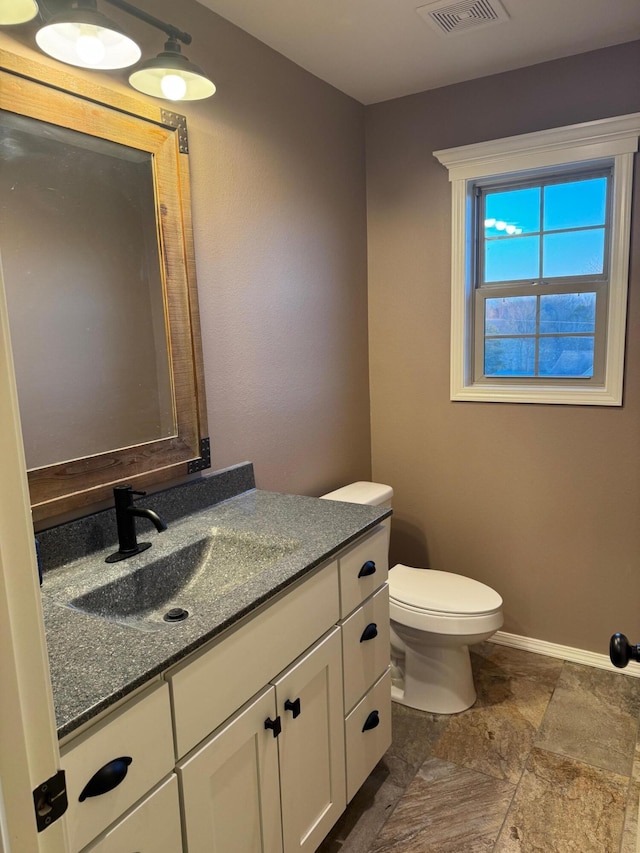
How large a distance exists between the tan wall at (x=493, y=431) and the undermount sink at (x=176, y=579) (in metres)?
1.38

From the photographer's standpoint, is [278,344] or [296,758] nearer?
[296,758]

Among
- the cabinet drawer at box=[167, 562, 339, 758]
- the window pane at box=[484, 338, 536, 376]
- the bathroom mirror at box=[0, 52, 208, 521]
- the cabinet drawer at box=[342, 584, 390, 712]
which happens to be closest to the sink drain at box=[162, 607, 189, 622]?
the cabinet drawer at box=[167, 562, 339, 758]

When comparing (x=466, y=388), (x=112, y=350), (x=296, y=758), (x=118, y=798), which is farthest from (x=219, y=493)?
(x=466, y=388)

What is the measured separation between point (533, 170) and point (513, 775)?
2.22 m

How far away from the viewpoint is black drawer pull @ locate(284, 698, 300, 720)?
4.52 ft

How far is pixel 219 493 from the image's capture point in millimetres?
1938

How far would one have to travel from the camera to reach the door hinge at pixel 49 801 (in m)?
0.59

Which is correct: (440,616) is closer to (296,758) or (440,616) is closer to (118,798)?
(296,758)

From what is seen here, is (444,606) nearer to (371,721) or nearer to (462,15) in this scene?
(371,721)

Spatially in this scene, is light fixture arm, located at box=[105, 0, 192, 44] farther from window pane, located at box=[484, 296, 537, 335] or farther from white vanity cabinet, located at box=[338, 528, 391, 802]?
window pane, located at box=[484, 296, 537, 335]

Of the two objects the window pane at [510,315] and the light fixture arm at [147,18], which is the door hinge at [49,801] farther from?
the window pane at [510,315]

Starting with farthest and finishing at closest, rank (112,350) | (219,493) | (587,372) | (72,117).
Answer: (587,372) → (219,493) → (112,350) → (72,117)

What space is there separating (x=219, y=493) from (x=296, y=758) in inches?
32.0

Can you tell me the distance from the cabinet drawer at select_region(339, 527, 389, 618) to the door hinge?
1.02 m
